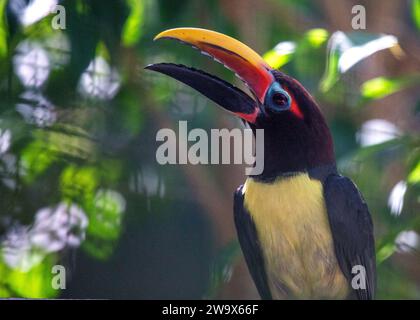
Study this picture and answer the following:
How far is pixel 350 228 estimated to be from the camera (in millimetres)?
2680

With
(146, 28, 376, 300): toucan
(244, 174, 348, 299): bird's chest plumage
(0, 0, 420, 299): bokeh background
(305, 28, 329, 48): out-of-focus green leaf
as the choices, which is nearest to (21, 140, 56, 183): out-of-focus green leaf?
(0, 0, 420, 299): bokeh background

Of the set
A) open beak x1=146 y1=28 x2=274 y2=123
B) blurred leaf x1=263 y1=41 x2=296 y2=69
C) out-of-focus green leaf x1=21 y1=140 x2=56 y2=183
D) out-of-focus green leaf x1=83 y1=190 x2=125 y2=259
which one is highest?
blurred leaf x1=263 y1=41 x2=296 y2=69

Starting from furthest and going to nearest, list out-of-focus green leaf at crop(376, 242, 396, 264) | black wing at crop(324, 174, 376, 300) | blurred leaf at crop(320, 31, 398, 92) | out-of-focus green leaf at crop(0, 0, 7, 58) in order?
out-of-focus green leaf at crop(0, 0, 7, 58), out-of-focus green leaf at crop(376, 242, 396, 264), blurred leaf at crop(320, 31, 398, 92), black wing at crop(324, 174, 376, 300)

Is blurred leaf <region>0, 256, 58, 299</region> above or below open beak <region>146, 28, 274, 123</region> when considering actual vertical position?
below

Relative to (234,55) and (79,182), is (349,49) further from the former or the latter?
(79,182)

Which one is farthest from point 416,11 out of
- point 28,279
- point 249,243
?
point 28,279

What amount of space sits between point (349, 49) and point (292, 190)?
0.41 metres

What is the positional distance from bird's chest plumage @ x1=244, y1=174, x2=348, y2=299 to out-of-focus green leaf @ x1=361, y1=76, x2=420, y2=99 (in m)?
0.43

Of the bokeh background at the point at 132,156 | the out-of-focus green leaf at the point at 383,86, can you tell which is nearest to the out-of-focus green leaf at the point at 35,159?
the bokeh background at the point at 132,156

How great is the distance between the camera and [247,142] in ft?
9.34

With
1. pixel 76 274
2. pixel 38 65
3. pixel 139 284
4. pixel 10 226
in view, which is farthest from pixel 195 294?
pixel 38 65

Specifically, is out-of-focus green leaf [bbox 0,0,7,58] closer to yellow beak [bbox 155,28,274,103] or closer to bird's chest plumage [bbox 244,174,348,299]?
yellow beak [bbox 155,28,274,103]

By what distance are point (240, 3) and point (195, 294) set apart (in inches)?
37.4

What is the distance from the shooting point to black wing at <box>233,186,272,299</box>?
9.11 feet
